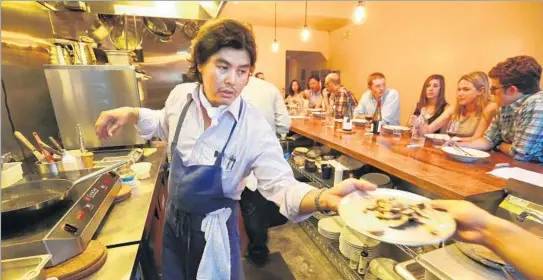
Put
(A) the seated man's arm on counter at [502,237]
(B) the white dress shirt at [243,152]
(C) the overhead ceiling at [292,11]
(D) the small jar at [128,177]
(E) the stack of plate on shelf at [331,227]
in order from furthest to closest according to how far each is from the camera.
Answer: (C) the overhead ceiling at [292,11], (E) the stack of plate on shelf at [331,227], (D) the small jar at [128,177], (B) the white dress shirt at [243,152], (A) the seated man's arm on counter at [502,237]

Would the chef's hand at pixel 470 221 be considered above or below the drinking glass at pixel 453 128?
above

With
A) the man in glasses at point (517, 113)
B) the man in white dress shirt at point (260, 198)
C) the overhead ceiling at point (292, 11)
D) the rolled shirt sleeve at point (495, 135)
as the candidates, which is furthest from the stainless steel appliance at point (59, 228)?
the overhead ceiling at point (292, 11)

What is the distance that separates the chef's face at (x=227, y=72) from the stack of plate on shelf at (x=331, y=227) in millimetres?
1502

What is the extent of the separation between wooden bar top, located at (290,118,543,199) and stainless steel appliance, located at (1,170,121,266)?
145 cm

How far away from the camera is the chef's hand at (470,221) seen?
2.37 feet

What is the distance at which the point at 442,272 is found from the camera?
0.97 metres

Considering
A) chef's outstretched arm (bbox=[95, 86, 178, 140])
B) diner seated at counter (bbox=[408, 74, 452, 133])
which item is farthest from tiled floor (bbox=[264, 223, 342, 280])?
diner seated at counter (bbox=[408, 74, 452, 133])

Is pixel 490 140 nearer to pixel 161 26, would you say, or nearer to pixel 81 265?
pixel 81 265

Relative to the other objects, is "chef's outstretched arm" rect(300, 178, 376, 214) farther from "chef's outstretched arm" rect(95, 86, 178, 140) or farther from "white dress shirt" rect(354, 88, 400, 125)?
"white dress shirt" rect(354, 88, 400, 125)

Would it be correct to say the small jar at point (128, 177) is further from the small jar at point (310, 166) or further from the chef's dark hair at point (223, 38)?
the small jar at point (310, 166)

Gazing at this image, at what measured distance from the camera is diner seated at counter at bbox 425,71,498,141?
8.63 ft

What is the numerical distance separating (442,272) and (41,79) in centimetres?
281

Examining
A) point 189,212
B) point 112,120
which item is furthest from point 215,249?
point 112,120

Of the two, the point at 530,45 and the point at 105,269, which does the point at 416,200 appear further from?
the point at 530,45
